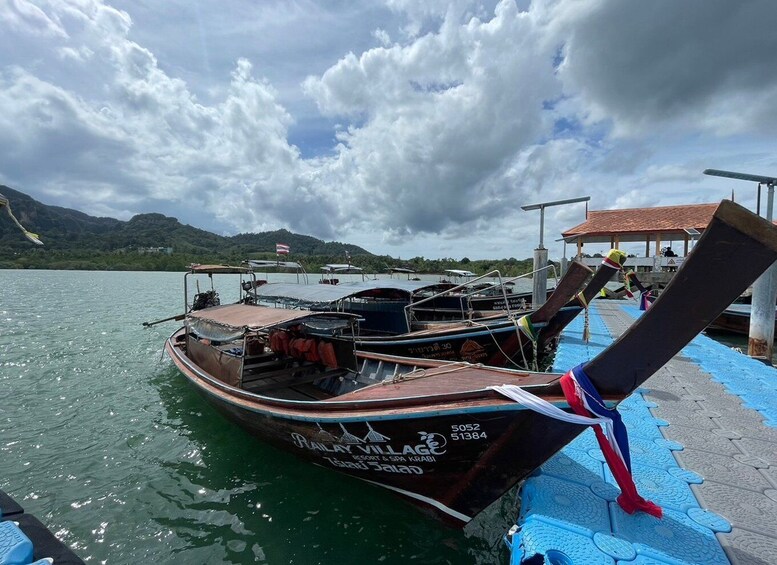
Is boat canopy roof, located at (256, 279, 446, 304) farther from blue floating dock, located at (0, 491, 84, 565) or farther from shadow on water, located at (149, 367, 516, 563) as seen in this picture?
blue floating dock, located at (0, 491, 84, 565)

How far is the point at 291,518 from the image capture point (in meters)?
4.77

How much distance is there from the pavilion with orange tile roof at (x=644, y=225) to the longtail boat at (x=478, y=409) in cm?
2081

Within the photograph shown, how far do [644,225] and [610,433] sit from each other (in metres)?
24.4

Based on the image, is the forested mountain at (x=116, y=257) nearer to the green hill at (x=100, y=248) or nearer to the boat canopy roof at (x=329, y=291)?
the green hill at (x=100, y=248)

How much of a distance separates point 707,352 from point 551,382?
8.34m

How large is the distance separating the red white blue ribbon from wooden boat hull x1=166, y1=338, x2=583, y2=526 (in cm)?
14

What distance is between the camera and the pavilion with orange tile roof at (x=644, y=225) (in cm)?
2181

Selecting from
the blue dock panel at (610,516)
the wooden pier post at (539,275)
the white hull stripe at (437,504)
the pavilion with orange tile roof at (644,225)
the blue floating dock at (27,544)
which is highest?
the pavilion with orange tile roof at (644,225)

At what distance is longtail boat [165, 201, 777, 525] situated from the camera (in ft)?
7.60

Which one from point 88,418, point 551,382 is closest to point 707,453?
point 551,382

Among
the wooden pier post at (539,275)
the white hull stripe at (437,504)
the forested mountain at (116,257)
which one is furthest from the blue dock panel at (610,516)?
the forested mountain at (116,257)

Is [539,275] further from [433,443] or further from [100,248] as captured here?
[100,248]

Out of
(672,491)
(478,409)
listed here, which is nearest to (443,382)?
(478,409)

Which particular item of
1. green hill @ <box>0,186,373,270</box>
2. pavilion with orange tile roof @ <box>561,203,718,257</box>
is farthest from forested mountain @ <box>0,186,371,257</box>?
pavilion with orange tile roof @ <box>561,203,718,257</box>
